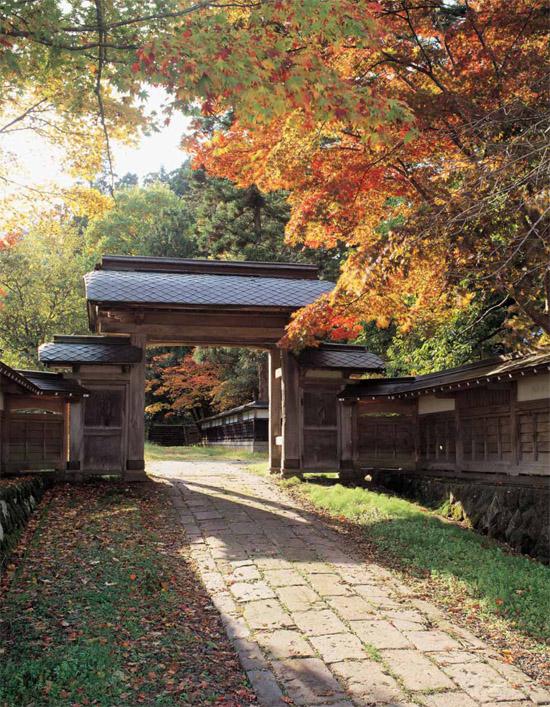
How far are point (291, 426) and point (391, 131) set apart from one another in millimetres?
7685

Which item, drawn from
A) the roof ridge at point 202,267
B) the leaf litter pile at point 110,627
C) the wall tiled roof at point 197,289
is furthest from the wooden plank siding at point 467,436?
the leaf litter pile at point 110,627

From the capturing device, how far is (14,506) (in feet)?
29.1

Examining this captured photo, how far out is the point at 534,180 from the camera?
7.32 meters

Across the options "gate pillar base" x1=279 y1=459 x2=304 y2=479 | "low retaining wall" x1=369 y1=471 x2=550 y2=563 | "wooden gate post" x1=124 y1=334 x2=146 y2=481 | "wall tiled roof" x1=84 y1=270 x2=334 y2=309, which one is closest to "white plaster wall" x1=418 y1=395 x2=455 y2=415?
"low retaining wall" x1=369 y1=471 x2=550 y2=563

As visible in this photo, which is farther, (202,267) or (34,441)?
(202,267)

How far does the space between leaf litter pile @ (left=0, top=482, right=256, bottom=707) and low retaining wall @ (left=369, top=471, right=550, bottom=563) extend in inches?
177

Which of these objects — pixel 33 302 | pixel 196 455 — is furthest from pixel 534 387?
pixel 33 302

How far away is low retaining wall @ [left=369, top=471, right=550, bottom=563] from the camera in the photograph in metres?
8.71

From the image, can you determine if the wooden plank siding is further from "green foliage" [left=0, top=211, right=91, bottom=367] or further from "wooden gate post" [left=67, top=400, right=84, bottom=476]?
"green foliage" [left=0, top=211, right=91, bottom=367]

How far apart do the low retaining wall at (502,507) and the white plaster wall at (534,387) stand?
4.37ft

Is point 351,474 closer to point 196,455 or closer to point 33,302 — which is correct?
point 196,455

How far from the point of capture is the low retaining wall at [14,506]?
7.65 m

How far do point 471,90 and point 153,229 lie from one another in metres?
28.0

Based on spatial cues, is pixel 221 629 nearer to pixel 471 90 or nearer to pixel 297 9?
pixel 297 9
